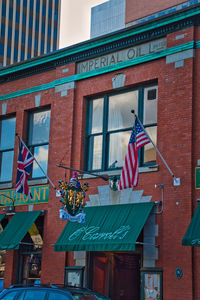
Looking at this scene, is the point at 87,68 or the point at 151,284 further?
the point at 87,68

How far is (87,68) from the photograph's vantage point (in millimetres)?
20500

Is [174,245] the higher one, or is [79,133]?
[79,133]

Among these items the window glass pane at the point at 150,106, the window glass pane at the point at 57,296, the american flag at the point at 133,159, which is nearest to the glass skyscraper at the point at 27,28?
the window glass pane at the point at 150,106

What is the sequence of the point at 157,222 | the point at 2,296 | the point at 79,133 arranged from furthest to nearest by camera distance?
the point at 79,133
the point at 157,222
the point at 2,296

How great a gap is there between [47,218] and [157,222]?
15.7 ft

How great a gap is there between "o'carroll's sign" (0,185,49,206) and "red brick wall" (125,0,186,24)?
1569cm

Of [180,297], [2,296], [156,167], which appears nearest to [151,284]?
[180,297]

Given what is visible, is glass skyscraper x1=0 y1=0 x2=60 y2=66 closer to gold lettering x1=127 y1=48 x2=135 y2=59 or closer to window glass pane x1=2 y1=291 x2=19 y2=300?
gold lettering x1=127 y1=48 x2=135 y2=59

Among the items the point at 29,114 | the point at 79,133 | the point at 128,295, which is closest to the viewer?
the point at 128,295

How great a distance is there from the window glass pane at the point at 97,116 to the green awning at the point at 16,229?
3767mm

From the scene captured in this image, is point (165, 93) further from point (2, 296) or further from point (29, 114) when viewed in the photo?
point (2, 296)

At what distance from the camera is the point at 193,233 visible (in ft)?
49.8

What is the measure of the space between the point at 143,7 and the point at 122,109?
53.4ft

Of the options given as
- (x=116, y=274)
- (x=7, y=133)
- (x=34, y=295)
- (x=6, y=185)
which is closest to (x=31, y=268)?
(x=6, y=185)
